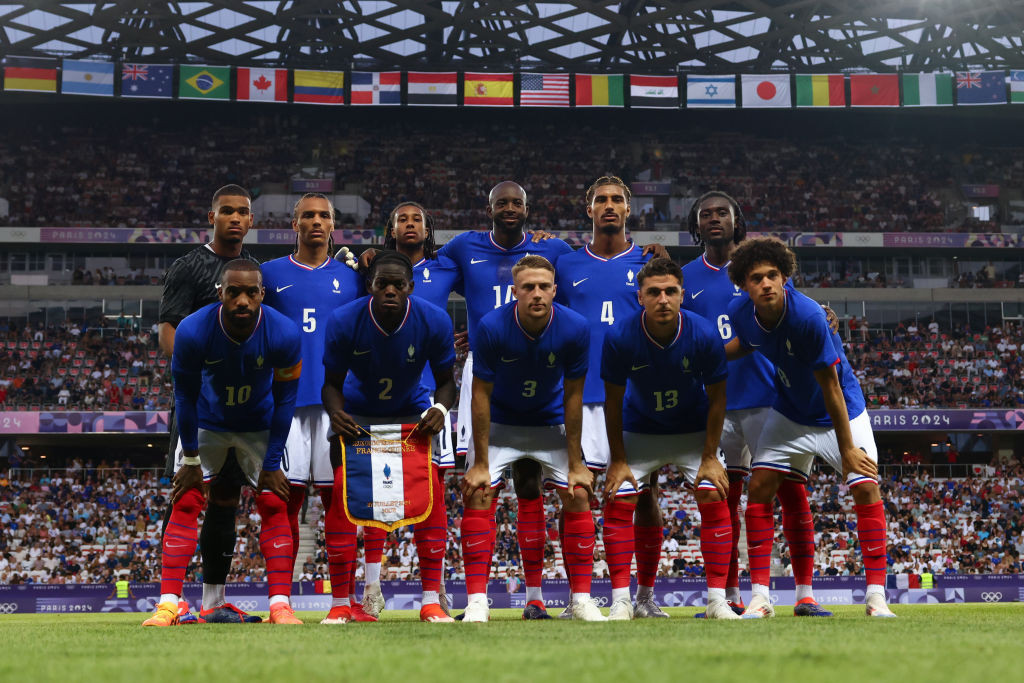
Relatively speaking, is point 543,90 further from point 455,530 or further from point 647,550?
point 647,550

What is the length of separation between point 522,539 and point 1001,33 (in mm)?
36408

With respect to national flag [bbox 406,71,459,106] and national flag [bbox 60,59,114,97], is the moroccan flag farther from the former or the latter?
national flag [bbox 60,59,114,97]

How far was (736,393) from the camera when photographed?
7242mm

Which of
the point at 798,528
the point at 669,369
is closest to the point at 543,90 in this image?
the point at 798,528

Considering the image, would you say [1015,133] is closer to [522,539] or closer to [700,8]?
[700,8]

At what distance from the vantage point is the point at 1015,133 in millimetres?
43219

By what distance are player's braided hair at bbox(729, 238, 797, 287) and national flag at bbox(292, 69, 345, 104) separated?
111 feet

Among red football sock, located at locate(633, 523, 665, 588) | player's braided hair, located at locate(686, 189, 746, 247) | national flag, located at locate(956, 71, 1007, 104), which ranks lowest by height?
red football sock, located at locate(633, 523, 665, 588)

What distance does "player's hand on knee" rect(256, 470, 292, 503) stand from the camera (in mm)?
6480

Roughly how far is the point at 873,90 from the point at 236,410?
37.1 m

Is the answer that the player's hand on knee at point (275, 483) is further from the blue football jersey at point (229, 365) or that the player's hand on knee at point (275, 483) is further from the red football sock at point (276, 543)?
the blue football jersey at point (229, 365)

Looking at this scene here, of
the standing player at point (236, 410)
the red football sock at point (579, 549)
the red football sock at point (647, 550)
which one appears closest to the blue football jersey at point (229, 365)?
the standing player at point (236, 410)

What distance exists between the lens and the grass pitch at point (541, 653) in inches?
124

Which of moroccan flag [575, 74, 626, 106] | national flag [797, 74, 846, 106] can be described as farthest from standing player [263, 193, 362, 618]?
national flag [797, 74, 846, 106]
